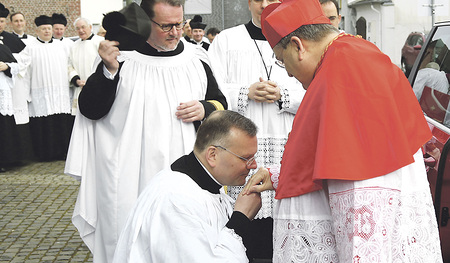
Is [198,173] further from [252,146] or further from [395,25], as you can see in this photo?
[395,25]

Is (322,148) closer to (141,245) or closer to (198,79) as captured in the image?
(141,245)

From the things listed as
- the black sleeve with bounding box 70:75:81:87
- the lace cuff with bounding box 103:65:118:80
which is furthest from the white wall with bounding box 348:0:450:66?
the lace cuff with bounding box 103:65:118:80

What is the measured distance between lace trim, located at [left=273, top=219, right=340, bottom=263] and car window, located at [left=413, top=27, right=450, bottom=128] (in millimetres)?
2483

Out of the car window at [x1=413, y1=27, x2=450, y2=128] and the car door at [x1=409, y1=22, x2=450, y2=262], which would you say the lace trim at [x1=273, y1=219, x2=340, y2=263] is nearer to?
the car door at [x1=409, y1=22, x2=450, y2=262]

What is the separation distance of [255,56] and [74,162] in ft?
4.89

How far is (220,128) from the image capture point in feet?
Result: 11.3

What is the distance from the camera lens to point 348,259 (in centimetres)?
273

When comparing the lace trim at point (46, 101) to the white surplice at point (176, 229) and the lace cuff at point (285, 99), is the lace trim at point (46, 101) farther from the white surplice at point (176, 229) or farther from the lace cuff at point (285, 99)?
the white surplice at point (176, 229)

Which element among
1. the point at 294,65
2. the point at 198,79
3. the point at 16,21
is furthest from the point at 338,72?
the point at 16,21

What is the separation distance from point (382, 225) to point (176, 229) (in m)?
0.92

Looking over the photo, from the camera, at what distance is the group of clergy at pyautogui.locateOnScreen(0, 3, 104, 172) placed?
11758mm

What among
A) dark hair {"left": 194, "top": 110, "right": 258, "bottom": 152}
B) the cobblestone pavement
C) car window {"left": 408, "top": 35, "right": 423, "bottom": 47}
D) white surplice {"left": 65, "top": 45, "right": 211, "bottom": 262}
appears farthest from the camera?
car window {"left": 408, "top": 35, "right": 423, "bottom": 47}

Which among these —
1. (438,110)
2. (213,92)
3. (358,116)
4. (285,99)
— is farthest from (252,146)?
(438,110)

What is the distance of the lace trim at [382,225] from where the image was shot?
105 inches
